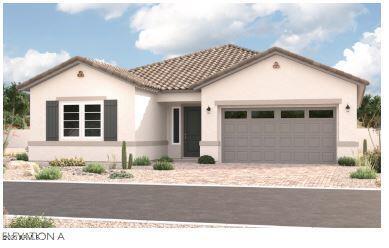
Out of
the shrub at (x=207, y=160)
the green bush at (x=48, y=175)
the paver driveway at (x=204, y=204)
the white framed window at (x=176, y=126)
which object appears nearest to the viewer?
the paver driveway at (x=204, y=204)

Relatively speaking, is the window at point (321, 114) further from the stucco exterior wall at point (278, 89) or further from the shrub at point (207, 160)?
the shrub at point (207, 160)

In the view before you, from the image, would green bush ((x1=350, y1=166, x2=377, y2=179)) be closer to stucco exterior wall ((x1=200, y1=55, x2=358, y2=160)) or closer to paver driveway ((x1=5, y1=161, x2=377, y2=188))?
paver driveway ((x1=5, y1=161, x2=377, y2=188))

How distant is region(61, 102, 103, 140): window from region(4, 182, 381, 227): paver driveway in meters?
8.73

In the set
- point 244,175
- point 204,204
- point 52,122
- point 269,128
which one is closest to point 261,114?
point 269,128

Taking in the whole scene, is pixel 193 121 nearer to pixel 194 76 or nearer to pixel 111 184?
pixel 194 76

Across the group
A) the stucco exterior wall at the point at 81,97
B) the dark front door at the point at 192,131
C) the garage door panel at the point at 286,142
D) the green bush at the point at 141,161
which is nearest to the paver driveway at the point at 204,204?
the green bush at the point at 141,161

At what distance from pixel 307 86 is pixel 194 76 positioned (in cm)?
598

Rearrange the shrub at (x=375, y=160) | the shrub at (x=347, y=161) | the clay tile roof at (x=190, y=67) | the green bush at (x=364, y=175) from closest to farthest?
the green bush at (x=364, y=175), the shrub at (x=375, y=160), the shrub at (x=347, y=161), the clay tile roof at (x=190, y=67)

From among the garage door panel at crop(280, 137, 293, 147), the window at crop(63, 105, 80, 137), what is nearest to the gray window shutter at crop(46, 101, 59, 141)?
the window at crop(63, 105, 80, 137)

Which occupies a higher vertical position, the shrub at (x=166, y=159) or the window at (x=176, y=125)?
the window at (x=176, y=125)

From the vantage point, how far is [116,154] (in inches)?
953

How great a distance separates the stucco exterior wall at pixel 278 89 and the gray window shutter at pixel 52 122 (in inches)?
256

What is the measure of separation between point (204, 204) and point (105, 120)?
43.3ft

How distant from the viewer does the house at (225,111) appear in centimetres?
2370
